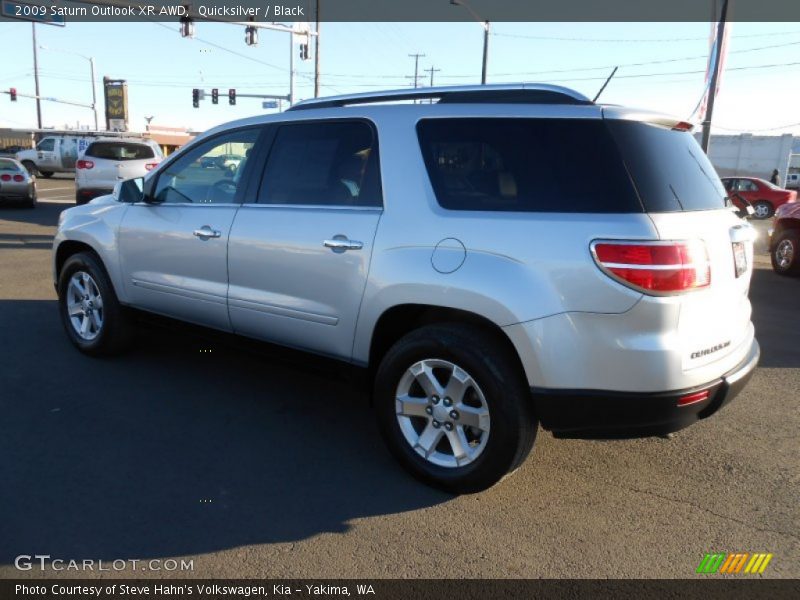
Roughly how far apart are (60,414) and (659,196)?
367 centimetres

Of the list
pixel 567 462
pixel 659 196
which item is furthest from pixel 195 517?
pixel 659 196

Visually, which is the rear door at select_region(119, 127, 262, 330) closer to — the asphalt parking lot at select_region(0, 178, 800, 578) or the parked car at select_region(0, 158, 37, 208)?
the asphalt parking lot at select_region(0, 178, 800, 578)

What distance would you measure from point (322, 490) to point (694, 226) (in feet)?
7.09

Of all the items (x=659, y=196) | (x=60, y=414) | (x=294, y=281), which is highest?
(x=659, y=196)

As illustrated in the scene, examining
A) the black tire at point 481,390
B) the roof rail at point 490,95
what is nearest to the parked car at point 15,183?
the roof rail at point 490,95

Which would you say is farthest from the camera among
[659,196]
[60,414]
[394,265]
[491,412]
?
[60,414]

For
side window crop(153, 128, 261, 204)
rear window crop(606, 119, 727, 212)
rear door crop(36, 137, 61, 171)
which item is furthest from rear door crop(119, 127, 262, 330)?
rear door crop(36, 137, 61, 171)

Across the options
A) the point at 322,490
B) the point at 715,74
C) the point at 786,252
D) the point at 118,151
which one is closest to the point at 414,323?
the point at 322,490

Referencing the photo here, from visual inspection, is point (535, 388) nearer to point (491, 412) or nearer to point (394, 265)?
point (491, 412)

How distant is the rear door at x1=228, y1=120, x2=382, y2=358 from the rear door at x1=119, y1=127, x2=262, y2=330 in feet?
0.61

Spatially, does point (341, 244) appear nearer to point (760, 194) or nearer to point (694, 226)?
point (694, 226)

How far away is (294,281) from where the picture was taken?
3566 mm

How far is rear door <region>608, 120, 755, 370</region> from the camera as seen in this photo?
2.66 m

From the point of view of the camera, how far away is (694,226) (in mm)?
2729
